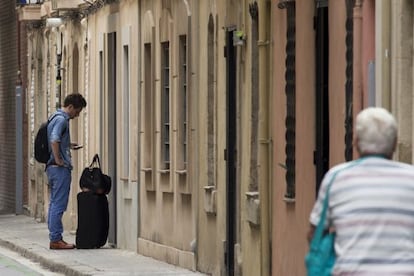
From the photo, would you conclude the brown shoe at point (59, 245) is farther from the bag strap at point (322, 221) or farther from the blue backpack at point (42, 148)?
the bag strap at point (322, 221)

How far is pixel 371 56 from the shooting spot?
1377cm

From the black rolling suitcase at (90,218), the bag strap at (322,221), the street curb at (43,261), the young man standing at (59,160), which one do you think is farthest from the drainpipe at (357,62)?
the black rolling suitcase at (90,218)

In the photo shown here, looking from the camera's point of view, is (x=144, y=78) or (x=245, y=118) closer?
(x=245, y=118)

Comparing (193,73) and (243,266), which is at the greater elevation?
(193,73)

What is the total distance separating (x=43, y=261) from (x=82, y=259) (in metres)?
0.82

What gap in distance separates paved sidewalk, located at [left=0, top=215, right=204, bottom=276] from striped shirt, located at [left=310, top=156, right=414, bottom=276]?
11.4m

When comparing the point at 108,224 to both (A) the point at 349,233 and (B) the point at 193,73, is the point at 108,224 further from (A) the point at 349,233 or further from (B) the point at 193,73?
(A) the point at 349,233

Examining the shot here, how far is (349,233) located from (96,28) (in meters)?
19.7

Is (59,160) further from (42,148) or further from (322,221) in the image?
(322,221)

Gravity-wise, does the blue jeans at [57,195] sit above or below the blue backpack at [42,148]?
below

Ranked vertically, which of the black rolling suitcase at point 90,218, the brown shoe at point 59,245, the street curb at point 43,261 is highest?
the black rolling suitcase at point 90,218

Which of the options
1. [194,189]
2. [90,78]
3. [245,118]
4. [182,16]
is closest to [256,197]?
[245,118]

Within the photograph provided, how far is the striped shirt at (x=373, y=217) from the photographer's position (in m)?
8.45

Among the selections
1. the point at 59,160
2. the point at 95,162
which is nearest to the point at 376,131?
the point at 59,160
